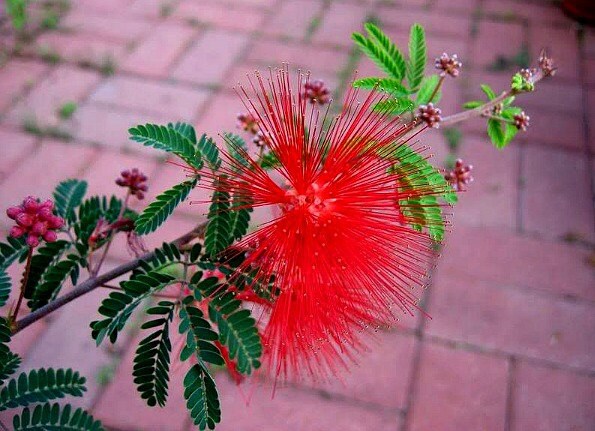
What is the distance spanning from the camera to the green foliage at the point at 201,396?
747 millimetres

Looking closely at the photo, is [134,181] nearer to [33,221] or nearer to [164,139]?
[164,139]

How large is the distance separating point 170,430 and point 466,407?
0.65 m

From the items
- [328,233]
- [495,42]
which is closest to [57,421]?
[328,233]

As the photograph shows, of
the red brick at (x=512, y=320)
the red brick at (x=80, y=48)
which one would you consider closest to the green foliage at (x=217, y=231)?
the red brick at (x=512, y=320)

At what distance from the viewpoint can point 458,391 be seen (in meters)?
1.47

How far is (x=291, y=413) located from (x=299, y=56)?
149cm

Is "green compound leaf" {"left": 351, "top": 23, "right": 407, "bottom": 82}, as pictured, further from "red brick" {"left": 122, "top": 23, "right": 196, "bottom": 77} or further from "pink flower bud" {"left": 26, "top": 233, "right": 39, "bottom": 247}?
"red brick" {"left": 122, "top": 23, "right": 196, "bottom": 77}

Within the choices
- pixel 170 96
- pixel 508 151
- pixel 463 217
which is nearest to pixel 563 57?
pixel 508 151

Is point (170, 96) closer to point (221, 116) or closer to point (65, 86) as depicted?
point (221, 116)

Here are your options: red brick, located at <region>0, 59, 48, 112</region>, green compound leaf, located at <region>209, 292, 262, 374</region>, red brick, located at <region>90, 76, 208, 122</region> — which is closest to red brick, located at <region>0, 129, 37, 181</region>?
red brick, located at <region>0, 59, 48, 112</region>

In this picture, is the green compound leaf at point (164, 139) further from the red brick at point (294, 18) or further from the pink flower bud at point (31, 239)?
the red brick at point (294, 18)

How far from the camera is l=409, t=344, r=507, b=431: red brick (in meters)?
1.42

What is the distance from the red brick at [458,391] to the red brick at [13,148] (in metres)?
1.35

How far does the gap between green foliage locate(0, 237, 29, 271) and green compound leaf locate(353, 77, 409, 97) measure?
53 centimetres
